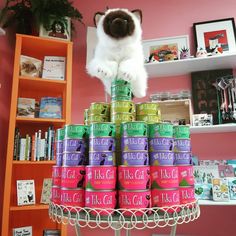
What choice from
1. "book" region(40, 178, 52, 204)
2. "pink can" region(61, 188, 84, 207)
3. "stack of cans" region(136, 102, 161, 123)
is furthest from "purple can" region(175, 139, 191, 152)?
"book" region(40, 178, 52, 204)

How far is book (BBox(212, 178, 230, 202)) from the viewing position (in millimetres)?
1520

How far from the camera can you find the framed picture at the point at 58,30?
1968mm

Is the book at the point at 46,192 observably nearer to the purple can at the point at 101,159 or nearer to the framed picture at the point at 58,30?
the framed picture at the point at 58,30

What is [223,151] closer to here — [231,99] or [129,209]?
[231,99]

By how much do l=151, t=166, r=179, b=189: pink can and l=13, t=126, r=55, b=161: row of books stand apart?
1292mm

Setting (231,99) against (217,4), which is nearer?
(231,99)

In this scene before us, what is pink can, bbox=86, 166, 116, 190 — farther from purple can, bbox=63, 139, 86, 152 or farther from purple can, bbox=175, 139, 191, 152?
purple can, bbox=175, 139, 191, 152

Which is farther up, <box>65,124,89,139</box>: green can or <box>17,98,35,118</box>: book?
<box>17,98,35,118</box>: book

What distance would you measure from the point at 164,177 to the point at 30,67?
1618 mm

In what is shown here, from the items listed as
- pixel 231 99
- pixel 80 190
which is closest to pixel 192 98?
pixel 231 99

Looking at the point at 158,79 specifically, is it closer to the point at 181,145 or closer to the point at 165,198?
the point at 181,145

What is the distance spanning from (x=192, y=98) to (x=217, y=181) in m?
0.68

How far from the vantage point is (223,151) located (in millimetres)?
1833

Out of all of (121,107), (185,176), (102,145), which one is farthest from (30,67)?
(185,176)
